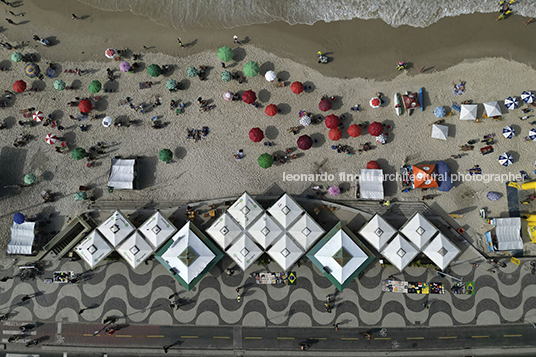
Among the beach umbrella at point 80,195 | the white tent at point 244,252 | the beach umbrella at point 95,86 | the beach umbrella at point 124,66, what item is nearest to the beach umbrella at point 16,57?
the beach umbrella at point 95,86

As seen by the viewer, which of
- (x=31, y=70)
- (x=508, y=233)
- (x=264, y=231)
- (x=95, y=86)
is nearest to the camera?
(x=264, y=231)

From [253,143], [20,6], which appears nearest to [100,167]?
[253,143]

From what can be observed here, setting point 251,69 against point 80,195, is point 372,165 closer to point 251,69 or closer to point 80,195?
point 251,69

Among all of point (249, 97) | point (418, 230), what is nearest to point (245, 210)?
point (249, 97)

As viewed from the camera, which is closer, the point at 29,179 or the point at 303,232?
the point at 303,232

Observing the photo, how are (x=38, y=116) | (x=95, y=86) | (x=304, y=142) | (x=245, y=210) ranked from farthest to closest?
(x=95, y=86), (x=38, y=116), (x=304, y=142), (x=245, y=210)

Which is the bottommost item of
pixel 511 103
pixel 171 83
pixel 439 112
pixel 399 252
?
pixel 399 252
